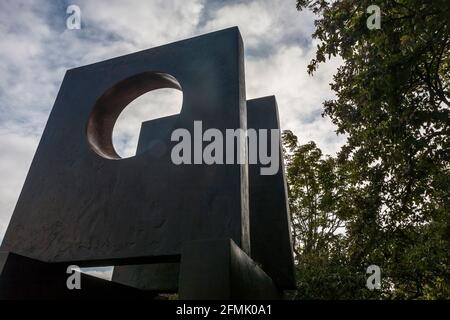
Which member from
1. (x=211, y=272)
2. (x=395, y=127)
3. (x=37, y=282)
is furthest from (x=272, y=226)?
(x=37, y=282)

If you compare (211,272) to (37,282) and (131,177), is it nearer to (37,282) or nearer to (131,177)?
(131,177)

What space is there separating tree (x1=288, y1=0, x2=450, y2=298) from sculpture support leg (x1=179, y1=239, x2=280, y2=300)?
368 cm

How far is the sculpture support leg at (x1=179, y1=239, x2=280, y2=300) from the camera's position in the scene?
2.79 metres

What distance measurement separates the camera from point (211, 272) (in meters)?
2.86

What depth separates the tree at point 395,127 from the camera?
5.17 metres

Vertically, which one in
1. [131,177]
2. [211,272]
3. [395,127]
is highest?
[395,127]

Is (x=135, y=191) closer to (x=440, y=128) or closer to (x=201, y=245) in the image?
(x=201, y=245)

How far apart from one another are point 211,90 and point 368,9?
257 centimetres

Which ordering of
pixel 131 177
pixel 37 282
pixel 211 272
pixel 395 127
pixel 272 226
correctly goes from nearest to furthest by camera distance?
1. pixel 211 272
2. pixel 37 282
3. pixel 131 177
4. pixel 395 127
5. pixel 272 226

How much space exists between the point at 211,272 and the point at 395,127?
465 centimetres

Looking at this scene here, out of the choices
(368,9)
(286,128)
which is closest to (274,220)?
(368,9)

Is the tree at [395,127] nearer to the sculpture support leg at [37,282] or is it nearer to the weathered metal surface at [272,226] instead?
the weathered metal surface at [272,226]

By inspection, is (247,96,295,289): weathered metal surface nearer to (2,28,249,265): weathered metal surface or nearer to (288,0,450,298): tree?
(288,0,450,298): tree

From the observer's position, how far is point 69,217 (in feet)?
15.5
